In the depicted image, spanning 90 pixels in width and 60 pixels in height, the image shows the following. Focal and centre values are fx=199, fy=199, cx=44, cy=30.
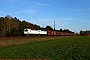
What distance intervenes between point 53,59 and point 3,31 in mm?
84600

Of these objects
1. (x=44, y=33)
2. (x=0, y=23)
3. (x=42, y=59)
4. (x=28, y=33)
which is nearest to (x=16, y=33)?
(x=28, y=33)

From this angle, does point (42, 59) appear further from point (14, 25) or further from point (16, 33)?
point (14, 25)

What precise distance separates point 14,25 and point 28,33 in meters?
25.0

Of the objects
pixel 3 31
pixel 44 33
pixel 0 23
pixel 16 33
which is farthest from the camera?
pixel 0 23

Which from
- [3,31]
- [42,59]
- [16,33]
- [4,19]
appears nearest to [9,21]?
Answer: [4,19]

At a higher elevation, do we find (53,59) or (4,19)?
(4,19)

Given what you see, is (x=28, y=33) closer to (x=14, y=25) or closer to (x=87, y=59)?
(x=14, y=25)

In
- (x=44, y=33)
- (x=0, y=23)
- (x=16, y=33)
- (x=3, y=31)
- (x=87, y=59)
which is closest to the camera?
(x=87, y=59)

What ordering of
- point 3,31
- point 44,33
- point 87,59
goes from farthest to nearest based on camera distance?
point 3,31
point 44,33
point 87,59

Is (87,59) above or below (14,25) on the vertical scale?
below

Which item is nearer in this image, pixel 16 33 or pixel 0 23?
pixel 16 33

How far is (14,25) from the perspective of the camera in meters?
108

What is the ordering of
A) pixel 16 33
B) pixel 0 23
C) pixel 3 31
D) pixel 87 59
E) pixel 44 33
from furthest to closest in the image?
pixel 0 23 < pixel 3 31 < pixel 44 33 < pixel 16 33 < pixel 87 59

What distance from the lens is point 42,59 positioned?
45.4 feet
